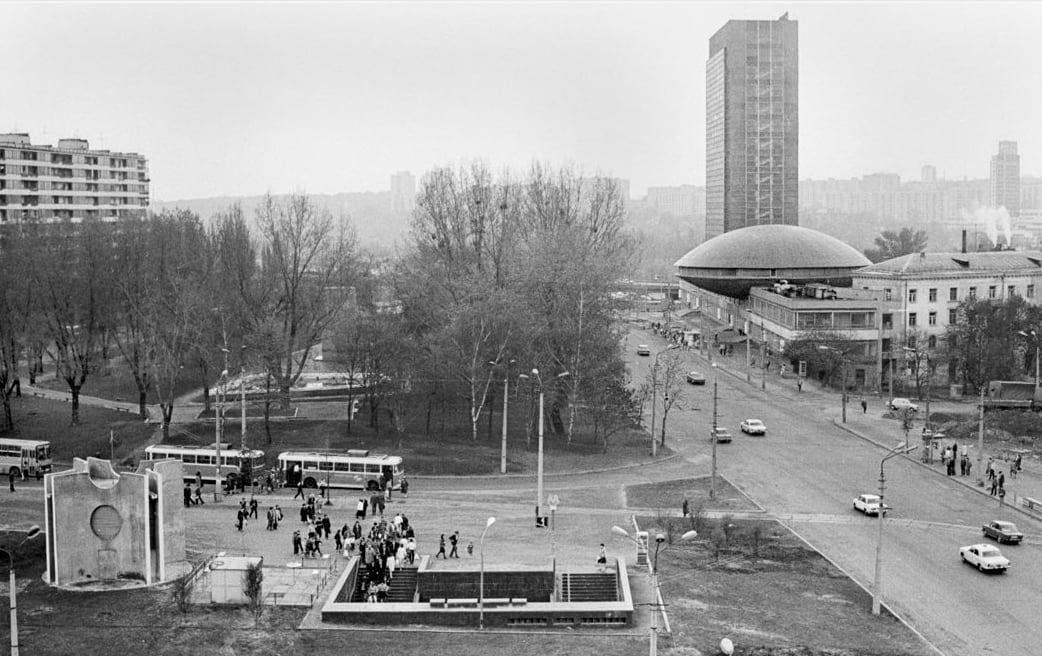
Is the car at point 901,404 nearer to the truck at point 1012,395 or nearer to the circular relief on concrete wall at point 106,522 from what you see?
the truck at point 1012,395

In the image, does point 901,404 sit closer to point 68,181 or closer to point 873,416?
point 873,416

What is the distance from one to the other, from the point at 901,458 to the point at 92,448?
145 ft

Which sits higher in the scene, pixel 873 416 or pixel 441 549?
pixel 873 416

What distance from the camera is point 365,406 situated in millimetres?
64500

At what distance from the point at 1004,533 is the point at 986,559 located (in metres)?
4.18

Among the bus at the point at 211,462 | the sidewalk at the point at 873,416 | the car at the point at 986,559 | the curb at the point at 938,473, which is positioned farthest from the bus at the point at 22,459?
the sidewalk at the point at 873,416

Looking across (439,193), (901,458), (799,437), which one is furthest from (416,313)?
(901,458)

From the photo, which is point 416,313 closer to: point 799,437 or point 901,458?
point 799,437

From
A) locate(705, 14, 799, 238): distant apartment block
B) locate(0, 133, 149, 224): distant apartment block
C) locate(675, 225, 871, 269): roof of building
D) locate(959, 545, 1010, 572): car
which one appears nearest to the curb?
locate(959, 545, 1010, 572): car

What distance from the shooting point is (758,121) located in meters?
173

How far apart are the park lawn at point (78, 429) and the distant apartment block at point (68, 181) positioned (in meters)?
42.9

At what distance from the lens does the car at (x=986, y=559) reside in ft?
125

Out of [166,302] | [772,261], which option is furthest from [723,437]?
[772,261]

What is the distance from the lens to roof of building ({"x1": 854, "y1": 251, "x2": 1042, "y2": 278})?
91062 millimetres
